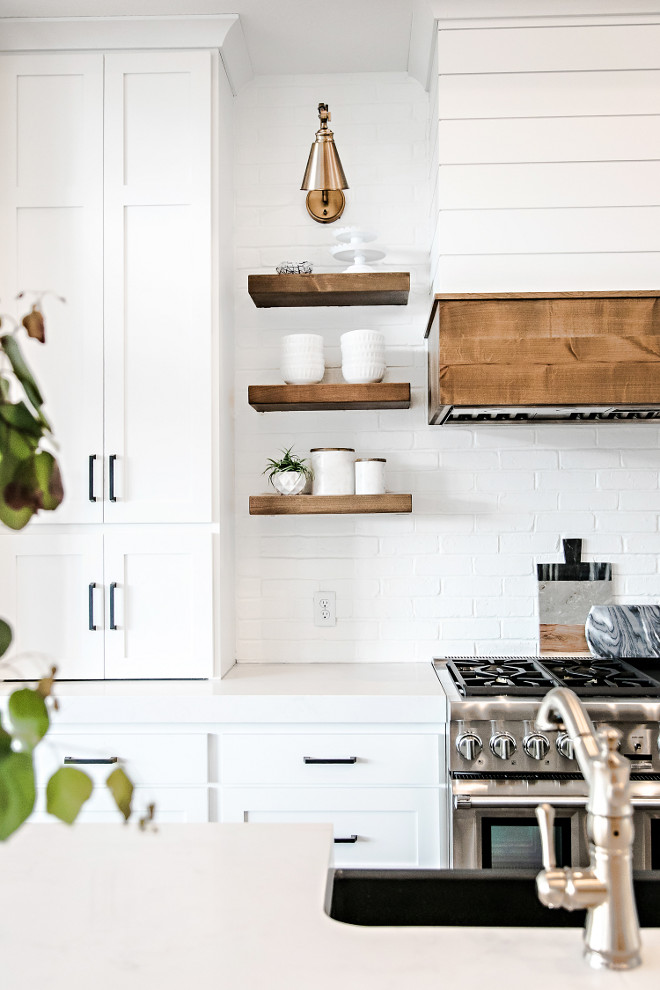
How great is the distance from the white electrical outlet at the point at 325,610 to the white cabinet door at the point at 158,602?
1.48 ft

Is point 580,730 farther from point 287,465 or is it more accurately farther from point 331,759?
point 287,465

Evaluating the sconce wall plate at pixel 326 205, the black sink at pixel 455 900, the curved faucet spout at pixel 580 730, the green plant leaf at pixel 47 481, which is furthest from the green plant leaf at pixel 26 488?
the sconce wall plate at pixel 326 205

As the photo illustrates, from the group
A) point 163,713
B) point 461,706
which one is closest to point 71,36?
point 163,713

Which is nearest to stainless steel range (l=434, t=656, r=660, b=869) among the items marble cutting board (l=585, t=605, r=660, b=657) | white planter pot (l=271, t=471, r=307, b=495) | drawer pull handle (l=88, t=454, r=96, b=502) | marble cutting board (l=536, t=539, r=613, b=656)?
marble cutting board (l=585, t=605, r=660, b=657)

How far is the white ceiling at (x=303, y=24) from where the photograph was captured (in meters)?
2.38

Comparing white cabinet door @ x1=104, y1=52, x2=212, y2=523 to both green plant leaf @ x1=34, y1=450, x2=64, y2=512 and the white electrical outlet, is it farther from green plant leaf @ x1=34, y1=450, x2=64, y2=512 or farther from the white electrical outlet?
green plant leaf @ x1=34, y1=450, x2=64, y2=512

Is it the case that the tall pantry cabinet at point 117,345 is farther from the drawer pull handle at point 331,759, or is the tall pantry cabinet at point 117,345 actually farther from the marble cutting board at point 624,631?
the marble cutting board at point 624,631

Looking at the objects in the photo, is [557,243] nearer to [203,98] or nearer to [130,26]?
[203,98]

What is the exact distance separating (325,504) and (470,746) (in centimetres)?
85

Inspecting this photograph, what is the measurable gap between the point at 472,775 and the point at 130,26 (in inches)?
89.9

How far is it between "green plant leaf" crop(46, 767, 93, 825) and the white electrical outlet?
227 cm

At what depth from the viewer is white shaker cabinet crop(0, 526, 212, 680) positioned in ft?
8.00

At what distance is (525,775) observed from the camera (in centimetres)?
204

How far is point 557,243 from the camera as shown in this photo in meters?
2.39
